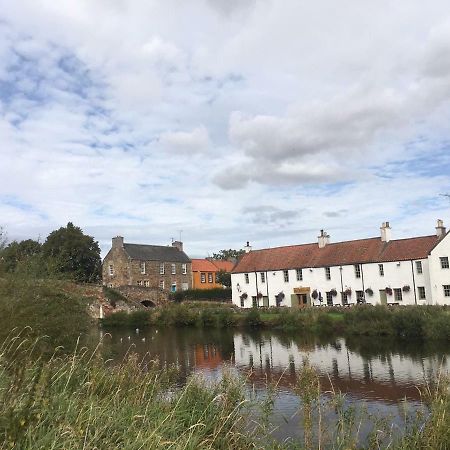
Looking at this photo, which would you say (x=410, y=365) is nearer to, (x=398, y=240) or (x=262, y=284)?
(x=398, y=240)

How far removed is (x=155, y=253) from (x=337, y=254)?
2813cm

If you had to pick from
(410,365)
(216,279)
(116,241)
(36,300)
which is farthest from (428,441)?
(216,279)

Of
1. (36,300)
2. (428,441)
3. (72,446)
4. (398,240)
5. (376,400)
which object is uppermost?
(398,240)

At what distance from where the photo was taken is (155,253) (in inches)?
2643

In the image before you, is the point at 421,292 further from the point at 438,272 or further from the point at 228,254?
the point at 228,254

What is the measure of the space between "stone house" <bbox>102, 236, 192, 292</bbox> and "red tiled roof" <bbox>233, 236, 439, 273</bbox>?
47.9ft

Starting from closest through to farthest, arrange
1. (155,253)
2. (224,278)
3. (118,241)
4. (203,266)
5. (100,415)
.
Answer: (100,415) < (118,241) < (155,253) < (224,278) < (203,266)

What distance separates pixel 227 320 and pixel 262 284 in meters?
10.2

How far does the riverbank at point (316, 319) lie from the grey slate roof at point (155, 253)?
13795mm

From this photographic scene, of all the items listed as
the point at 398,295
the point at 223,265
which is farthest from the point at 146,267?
the point at 398,295

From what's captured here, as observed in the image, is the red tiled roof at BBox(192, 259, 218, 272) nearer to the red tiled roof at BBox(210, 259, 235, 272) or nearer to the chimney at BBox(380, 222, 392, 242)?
the red tiled roof at BBox(210, 259, 235, 272)

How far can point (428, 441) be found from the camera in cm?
678

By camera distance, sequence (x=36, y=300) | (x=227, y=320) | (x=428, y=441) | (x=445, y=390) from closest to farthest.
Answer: (x=428, y=441)
(x=445, y=390)
(x=36, y=300)
(x=227, y=320)

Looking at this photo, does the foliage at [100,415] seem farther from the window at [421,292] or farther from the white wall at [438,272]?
the window at [421,292]
